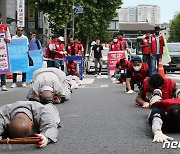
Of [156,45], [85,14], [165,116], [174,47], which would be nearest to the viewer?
[165,116]

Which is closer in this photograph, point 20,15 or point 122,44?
point 122,44

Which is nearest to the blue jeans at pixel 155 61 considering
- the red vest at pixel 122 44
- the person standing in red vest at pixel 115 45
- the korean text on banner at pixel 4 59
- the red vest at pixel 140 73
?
the red vest at pixel 140 73

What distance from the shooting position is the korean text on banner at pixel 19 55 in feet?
51.5

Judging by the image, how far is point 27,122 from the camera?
17.7 feet

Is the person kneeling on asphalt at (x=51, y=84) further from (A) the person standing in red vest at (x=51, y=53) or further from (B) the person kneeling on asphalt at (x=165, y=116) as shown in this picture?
(A) the person standing in red vest at (x=51, y=53)

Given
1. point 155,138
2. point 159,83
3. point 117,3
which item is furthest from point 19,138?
point 117,3

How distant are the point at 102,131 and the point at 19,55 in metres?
10.1

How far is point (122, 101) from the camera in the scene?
1016 cm

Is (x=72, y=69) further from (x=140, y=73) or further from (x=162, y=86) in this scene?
(x=162, y=86)

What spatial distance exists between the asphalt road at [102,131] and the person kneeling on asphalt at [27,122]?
0.55 feet

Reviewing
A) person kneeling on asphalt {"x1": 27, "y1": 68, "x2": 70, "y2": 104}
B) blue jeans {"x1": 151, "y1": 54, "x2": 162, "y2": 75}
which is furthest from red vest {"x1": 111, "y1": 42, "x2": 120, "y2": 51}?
person kneeling on asphalt {"x1": 27, "y1": 68, "x2": 70, "y2": 104}

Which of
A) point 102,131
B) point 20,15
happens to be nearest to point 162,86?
point 102,131

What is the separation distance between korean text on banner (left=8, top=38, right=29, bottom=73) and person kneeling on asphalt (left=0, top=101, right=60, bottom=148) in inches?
396

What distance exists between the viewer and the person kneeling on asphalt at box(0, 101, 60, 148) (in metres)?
5.37
